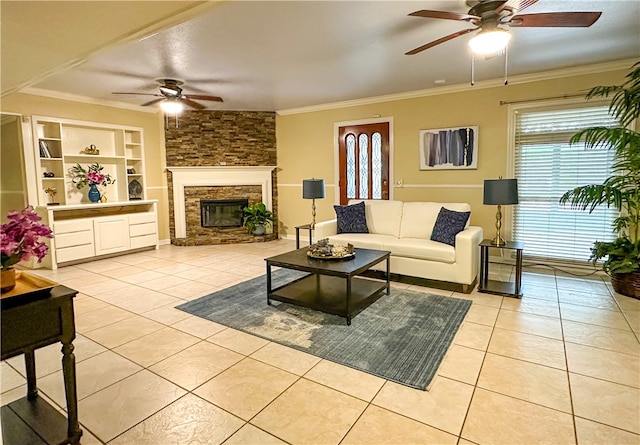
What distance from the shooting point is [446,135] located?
5.39 meters

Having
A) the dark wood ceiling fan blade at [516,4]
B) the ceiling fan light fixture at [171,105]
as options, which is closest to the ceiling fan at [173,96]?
the ceiling fan light fixture at [171,105]

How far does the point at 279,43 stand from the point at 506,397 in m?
3.47

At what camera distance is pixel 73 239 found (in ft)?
17.3

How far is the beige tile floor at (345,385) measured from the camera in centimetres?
181

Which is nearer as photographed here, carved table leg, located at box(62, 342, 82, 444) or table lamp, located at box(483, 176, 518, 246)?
carved table leg, located at box(62, 342, 82, 444)

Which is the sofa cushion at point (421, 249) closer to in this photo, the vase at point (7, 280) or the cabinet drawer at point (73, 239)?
the vase at point (7, 280)

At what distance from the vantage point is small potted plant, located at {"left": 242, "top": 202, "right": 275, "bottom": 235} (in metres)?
7.02

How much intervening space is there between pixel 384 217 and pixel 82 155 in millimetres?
4771

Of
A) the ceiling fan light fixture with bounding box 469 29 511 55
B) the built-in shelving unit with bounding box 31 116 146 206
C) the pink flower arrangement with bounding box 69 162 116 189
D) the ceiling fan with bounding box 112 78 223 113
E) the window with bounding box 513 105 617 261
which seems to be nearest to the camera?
the ceiling fan light fixture with bounding box 469 29 511 55

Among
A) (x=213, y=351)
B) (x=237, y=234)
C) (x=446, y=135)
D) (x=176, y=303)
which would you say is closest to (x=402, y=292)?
(x=213, y=351)

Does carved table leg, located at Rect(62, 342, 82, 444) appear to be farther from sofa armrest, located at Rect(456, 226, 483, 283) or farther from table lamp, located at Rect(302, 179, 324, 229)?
table lamp, located at Rect(302, 179, 324, 229)

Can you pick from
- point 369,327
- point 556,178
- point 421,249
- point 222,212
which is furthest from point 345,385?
point 222,212

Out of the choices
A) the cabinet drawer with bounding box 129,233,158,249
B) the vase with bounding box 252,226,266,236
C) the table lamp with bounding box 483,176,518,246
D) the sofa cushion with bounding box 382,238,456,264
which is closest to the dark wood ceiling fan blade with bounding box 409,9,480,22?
the table lamp with bounding box 483,176,518,246

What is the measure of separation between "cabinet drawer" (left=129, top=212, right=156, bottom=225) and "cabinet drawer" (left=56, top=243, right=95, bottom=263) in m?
0.76
